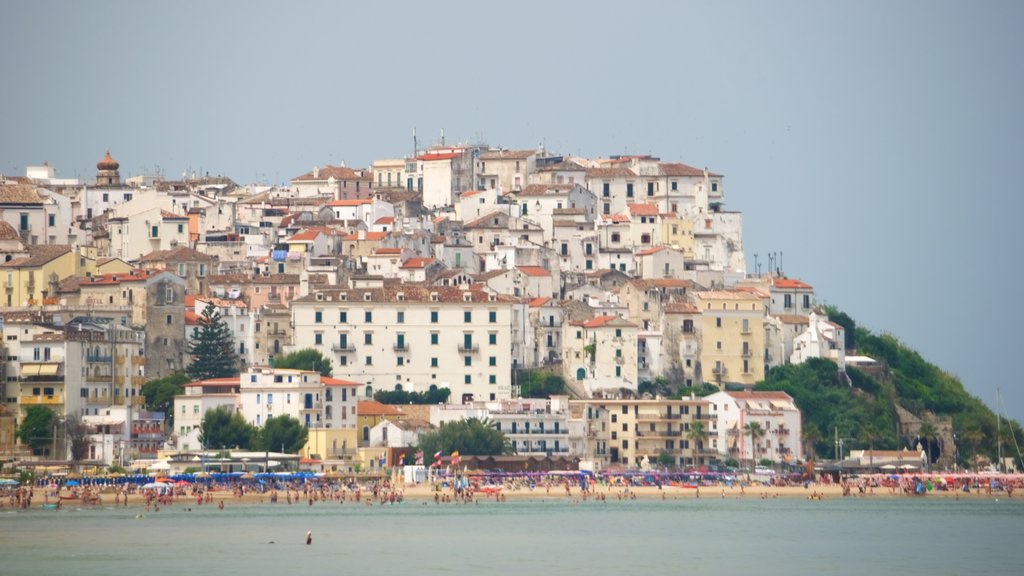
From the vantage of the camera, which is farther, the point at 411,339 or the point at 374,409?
the point at 411,339

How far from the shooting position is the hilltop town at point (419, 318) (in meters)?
114

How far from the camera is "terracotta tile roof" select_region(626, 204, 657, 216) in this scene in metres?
139

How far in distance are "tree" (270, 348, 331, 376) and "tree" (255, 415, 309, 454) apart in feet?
20.2

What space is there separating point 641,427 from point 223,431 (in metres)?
20.5

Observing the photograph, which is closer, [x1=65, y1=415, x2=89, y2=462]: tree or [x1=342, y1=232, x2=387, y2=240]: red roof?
[x1=65, y1=415, x2=89, y2=462]: tree

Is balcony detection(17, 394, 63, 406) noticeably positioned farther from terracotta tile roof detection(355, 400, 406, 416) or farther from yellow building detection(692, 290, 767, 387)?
yellow building detection(692, 290, 767, 387)

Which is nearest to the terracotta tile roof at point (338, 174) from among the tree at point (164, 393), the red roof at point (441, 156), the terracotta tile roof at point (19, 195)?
the red roof at point (441, 156)

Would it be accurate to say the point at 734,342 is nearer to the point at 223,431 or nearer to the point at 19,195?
the point at 223,431

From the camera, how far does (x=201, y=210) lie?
14112 centimetres

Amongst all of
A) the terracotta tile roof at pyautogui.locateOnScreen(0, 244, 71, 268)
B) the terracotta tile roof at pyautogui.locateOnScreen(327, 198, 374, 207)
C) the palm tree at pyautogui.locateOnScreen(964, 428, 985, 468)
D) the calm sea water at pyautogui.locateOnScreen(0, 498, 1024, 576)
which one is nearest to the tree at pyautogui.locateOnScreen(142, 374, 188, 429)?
the calm sea water at pyautogui.locateOnScreen(0, 498, 1024, 576)

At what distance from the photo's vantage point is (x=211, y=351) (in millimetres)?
119188

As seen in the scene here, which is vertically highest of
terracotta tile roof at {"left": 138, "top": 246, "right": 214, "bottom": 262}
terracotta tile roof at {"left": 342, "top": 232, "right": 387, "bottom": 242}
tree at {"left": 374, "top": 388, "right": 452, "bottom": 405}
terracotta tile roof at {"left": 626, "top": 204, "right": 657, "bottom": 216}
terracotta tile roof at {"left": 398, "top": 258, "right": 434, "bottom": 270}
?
terracotta tile roof at {"left": 626, "top": 204, "right": 657, "bottom": 216}

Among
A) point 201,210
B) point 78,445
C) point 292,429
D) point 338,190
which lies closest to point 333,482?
point 292,429

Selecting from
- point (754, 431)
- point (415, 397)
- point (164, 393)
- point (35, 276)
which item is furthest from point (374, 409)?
point (35, 276)
